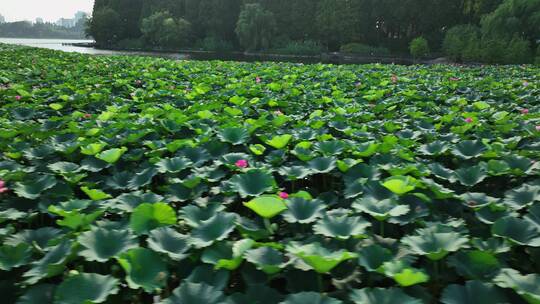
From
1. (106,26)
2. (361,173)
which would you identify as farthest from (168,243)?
(106,26)

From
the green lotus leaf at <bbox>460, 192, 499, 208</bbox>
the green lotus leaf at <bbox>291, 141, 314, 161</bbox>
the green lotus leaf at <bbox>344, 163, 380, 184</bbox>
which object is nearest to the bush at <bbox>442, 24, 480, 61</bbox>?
the green lotus leaf at <bbox>291, 141, 314, 161</bbox>

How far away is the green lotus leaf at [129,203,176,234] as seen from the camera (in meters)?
1.34

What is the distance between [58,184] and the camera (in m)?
1.72

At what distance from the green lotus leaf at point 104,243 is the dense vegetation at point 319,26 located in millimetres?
29563

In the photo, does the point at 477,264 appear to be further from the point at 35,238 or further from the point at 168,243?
the point at 35,238

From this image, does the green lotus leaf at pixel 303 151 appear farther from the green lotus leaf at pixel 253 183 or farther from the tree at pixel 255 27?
the tree at pixel 255 27

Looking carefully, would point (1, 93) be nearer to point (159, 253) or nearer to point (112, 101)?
point (112, 101)

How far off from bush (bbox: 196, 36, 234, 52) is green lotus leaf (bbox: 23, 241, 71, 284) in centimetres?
5225

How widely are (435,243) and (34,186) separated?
5.16 feet

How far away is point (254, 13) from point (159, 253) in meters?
46.3

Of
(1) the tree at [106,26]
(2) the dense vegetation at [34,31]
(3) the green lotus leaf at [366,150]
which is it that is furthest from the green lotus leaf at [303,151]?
(2) the dense vegetation at [34,31]

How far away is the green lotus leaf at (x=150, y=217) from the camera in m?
1.34

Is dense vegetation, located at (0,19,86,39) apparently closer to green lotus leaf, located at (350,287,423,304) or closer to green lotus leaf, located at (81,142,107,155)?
green lotus leaf, located at (81,142,107,155)

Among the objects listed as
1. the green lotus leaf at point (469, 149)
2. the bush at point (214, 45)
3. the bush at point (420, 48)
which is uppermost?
the bush at point (214, 45)
